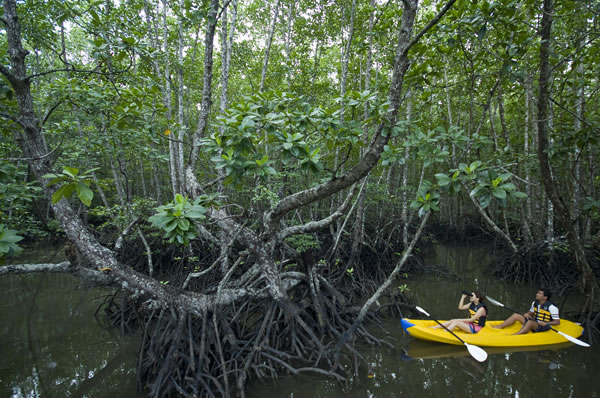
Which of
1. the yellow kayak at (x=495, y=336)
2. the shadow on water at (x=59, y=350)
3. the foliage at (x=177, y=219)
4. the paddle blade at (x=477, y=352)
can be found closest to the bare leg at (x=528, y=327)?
the yellow kayak at (x=495, y=336)

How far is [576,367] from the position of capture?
3625mm

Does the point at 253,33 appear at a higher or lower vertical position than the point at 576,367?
higher

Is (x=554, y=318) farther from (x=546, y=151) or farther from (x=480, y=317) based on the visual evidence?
(x=546, y=151)

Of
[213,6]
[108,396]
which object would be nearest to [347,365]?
[108,396]

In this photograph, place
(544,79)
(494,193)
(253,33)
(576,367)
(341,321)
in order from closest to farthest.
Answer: (494,193), (544,79), (576,367), (341,321), (253,33)

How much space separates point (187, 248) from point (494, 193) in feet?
20.4

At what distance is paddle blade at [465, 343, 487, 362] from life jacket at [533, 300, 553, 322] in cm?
118

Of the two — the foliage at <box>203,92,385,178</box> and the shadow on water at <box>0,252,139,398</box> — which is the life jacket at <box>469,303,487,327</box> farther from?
the shadow on water at <box>0,252,139,398</box>

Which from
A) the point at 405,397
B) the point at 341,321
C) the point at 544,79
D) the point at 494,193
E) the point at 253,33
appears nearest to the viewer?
the point at 494,193

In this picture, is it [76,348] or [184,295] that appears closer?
[184,295]

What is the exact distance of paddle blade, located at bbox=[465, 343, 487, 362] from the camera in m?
3.56

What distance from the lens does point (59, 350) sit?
13.5ft

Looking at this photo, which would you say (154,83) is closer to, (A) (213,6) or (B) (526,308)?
(A) (213,6)

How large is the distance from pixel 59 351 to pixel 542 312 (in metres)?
6.52
